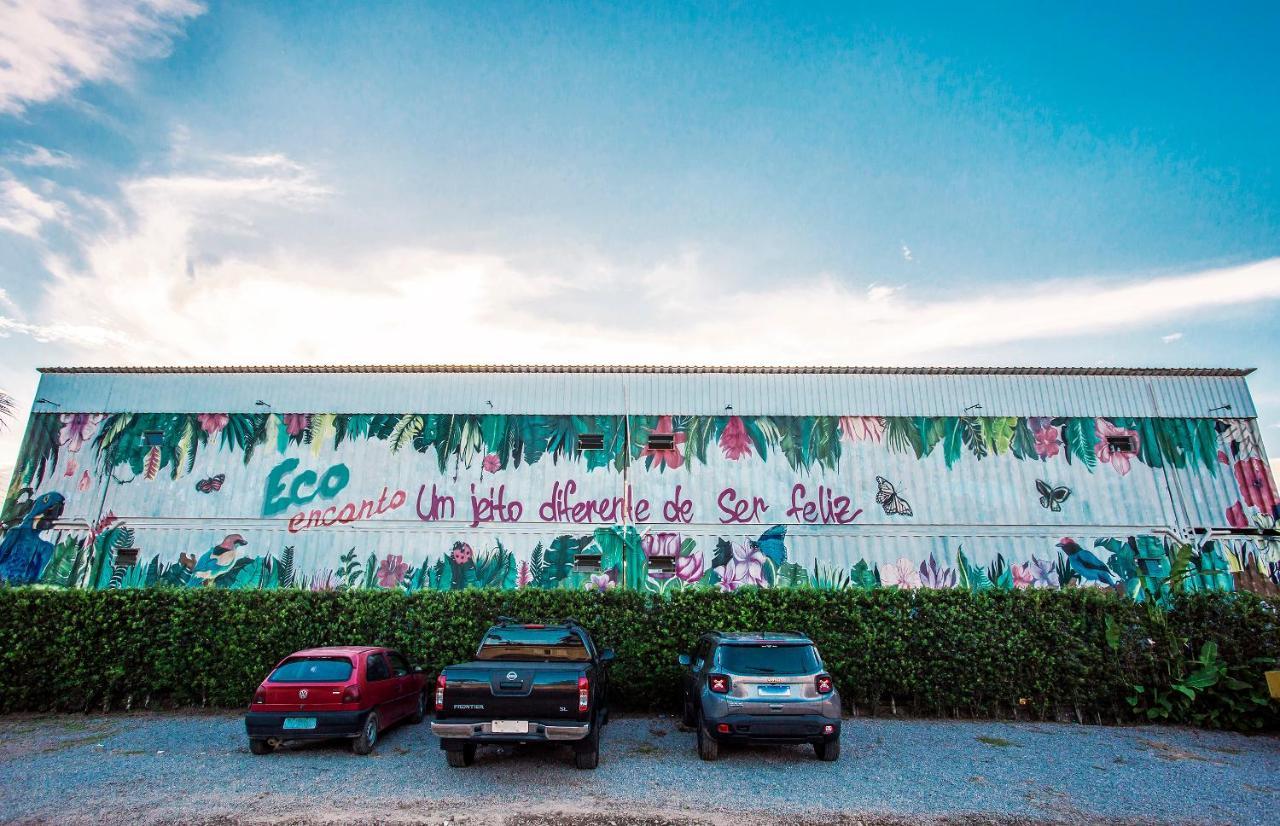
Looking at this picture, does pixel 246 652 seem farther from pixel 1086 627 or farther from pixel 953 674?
pixel 1086 627

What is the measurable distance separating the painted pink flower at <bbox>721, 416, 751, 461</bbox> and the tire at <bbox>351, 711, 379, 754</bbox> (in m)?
10.9

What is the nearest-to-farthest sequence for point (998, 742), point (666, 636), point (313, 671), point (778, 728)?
1. point (778, 728)
2. point (313, 671)
3. point (998, 742)
4. point (666, 636)

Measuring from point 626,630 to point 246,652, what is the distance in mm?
7148

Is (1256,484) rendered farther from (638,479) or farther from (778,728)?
(778,728)

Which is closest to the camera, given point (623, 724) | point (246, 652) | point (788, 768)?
point (788, 768)

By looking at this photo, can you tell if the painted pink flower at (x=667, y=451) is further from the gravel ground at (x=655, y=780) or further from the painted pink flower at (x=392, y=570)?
the gravel ground at (x=655, y=780)

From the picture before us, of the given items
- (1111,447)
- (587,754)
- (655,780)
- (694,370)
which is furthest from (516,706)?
(1111,447)

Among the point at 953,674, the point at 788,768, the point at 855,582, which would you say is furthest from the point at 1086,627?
the point at 788,768

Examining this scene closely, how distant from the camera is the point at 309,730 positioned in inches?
358

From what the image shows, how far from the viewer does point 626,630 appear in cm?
1270

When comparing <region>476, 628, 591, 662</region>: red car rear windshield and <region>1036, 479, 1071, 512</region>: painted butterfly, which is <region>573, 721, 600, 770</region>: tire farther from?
<region>1036, 479, 1071, 512</region>: painted butterfly

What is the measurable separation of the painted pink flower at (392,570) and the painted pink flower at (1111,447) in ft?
61.2

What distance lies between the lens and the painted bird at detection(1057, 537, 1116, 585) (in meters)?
17.1

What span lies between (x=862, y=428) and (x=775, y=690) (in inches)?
438
